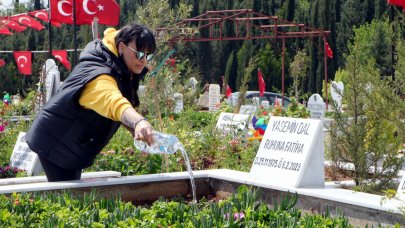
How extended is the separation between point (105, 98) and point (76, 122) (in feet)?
1.90

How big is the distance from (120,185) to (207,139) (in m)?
4.36

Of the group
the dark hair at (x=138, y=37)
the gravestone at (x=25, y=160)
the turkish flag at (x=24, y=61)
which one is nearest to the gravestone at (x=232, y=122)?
the gravestone at (x=25, y=160)

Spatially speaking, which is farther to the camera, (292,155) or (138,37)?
(292,155)

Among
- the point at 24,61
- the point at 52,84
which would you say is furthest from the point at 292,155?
the point at 24,61

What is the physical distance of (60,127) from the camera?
542 cm

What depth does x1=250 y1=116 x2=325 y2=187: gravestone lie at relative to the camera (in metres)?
5.74

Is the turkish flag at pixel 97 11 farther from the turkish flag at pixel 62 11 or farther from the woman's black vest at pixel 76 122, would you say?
the woman's black vest at pixel 76 122

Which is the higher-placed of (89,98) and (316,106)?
(89,98)

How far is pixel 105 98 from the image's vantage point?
16.0 ft

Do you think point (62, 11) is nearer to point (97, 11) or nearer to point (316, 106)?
point (97, 11)

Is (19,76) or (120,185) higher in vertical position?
(120,185)

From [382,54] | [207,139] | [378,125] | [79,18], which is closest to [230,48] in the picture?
[382,54]

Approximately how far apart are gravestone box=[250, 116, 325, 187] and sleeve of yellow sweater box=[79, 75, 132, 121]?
144 centimetres

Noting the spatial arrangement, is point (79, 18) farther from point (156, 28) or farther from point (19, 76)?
point (19, 76)
